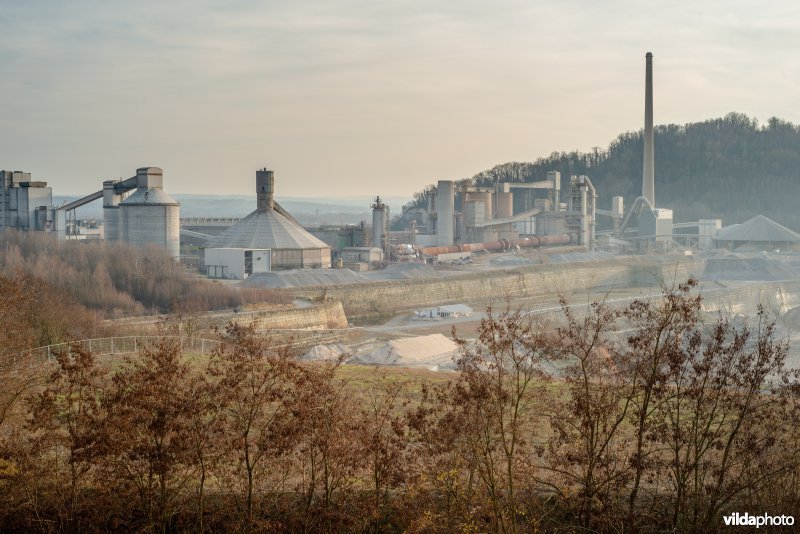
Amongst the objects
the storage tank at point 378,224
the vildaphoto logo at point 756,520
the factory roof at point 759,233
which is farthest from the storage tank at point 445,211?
the vildaphoto logo at point 756,520

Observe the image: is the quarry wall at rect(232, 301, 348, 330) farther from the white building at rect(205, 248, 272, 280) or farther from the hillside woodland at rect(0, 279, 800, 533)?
the hillside woodland at rect(0, 279, 800, 533)

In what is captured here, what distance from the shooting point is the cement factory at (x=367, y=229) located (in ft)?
184

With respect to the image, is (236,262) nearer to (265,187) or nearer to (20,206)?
(265,187)

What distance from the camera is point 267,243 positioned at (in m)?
58.6

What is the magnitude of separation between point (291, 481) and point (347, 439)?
118 inches

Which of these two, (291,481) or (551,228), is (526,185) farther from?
(291,481)

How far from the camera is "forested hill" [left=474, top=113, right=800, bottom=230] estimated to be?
12825cm

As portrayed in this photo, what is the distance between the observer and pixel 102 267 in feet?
141

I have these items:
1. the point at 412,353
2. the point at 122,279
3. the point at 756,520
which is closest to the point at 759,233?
the point at 412,353

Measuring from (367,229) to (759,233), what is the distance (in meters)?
35.5

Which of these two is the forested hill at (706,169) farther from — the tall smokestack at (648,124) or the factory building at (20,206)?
the factory building at (20,206)

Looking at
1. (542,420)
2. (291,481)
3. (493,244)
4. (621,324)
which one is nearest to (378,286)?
(621,324)

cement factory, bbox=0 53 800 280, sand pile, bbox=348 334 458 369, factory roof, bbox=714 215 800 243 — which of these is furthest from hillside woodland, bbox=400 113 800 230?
sand pile, bbox=348 334 458 369

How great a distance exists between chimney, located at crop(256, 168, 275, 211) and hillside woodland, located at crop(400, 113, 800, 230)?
203ft
